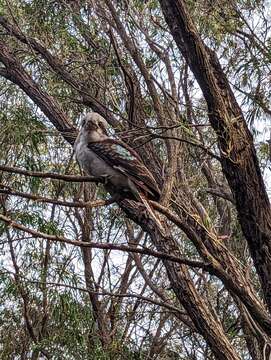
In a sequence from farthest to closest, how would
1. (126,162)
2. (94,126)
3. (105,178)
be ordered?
(94,126) → (126,162) → (105,178)

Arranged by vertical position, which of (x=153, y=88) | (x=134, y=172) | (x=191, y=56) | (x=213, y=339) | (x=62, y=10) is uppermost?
(x=62, y=10)

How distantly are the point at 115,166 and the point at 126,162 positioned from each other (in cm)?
7

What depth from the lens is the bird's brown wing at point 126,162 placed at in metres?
3.19

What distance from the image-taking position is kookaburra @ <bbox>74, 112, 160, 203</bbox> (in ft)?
10.5

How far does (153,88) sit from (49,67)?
1055mm

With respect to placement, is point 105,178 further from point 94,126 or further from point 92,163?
point 94,126

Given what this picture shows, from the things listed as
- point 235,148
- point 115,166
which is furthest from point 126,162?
point 235,148

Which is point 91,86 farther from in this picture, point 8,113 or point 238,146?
point 238,146

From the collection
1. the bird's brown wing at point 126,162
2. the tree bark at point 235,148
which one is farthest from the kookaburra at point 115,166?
the tree bark at point 235,148

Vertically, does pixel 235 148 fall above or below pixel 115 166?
above

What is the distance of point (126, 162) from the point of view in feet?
10.8

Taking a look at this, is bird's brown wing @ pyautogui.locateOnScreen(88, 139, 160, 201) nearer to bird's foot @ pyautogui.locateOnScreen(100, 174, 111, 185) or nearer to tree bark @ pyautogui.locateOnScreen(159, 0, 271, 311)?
bird's foot @ pyautogui.locateOnScreen(100, 174, 111, 185)

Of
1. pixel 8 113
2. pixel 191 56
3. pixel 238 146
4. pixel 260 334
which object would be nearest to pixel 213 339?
pixel 260 334

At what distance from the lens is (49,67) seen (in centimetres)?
528
